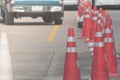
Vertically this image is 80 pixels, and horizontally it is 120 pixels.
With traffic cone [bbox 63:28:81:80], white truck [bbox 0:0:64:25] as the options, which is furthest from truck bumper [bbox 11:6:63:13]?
traffic cone [bbox 63:28:81:80]

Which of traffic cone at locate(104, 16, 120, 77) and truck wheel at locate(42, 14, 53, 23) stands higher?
traffic cone at locate(104, 16, 120, 77)

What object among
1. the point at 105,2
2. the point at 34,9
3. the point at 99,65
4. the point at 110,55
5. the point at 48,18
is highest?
the point at 99,65

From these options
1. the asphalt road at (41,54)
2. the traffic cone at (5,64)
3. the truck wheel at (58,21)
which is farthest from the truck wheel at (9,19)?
the traffic cone at (5,64)

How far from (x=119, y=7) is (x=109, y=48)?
1216 inches

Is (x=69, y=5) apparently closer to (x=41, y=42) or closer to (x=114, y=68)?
(x=41, y=42)

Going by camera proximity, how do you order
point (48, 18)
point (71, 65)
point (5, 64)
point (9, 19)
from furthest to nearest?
point (48, 18)
point (9, 19)
point (5, 64)
point (71, 65)

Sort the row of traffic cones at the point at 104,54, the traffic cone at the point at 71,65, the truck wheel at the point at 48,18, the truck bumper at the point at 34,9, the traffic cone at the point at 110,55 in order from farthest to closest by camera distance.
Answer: the truck wheel at the point at 48,18 → the truck bumper at the point at 34,9 → the traffic cone at the point at 110,55 → the row of traffic cones at the point at 104,54 → the traffic cone at the point at 71,65

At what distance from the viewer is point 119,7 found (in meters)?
41.2

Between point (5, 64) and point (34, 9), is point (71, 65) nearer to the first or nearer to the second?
point (5, 64)

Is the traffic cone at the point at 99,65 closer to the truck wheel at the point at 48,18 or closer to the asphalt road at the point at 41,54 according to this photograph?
the asphalt road at the point at 41,54

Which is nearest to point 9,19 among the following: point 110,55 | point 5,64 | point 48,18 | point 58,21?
point 48,18

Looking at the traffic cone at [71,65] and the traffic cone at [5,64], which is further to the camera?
the traffic cone at [5,64]

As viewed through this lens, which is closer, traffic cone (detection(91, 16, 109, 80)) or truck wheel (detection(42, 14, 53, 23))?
traffic cone (detection(91, 16, 109, 80))

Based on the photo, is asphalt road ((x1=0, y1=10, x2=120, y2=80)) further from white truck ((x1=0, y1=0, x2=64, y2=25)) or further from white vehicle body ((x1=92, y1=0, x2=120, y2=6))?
white vehicle body ((x1=92, y1=0, x2=120, y2=6))
